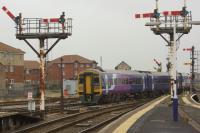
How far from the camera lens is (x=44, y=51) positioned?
104ft

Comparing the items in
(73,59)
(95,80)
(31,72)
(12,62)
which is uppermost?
(73,59)

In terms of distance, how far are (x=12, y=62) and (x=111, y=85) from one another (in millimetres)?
68974

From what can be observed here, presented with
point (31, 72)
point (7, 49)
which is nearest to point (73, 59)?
point (31, 72)

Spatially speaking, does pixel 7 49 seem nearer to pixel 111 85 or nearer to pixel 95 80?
pixel 111 85

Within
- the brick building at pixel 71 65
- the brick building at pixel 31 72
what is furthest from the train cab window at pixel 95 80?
the brick building at pixel 71 65

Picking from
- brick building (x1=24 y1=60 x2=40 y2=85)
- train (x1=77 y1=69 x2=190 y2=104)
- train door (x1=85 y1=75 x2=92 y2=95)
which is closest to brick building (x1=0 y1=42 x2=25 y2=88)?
brick building (x1=24 y1=60 x2=40 y2=85)

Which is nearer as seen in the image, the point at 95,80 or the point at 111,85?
the point at 95,80

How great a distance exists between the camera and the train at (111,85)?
128 feet

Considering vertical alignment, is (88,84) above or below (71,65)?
below

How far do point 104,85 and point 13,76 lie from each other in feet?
227

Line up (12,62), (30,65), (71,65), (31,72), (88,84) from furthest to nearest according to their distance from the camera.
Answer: (71,65), (30,65), (31,72), (12,62), (88,84)

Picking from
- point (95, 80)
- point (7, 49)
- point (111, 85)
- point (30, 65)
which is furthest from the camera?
point (30, 65)

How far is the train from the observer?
39.0m

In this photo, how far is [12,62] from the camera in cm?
10681
